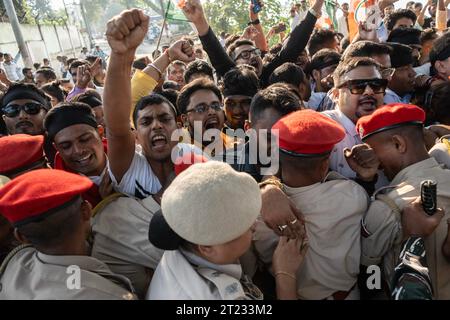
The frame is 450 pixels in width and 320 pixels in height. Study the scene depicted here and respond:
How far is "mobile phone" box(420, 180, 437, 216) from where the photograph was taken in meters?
1.53

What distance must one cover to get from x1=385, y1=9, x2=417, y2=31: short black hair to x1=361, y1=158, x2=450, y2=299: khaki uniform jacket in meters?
4.78

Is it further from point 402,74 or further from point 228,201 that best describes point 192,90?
point 402,74

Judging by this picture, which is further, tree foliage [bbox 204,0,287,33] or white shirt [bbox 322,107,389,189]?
tree foliage [bbox 204,0,287,33]

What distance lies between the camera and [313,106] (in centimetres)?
365

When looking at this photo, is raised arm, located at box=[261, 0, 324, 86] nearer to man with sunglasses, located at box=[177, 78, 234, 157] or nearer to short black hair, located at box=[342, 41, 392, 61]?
short black hair, located at box=[342, 41, 392, 61]

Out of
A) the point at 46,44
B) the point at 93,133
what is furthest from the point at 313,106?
the point at 46,44

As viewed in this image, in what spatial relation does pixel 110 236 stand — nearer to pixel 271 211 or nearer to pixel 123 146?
pixel 123 146

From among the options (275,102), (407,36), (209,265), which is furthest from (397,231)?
(407,36)

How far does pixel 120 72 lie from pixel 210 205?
1.13 m

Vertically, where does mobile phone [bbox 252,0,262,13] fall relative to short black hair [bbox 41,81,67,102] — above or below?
above

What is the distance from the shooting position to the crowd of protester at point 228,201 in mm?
1354

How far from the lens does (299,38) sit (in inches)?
161

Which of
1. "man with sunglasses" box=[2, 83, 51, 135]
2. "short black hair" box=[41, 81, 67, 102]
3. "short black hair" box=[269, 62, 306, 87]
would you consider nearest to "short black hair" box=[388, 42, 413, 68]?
"short black hair" box=[269, 62, 306, 87]

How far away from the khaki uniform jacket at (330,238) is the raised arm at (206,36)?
254cm
